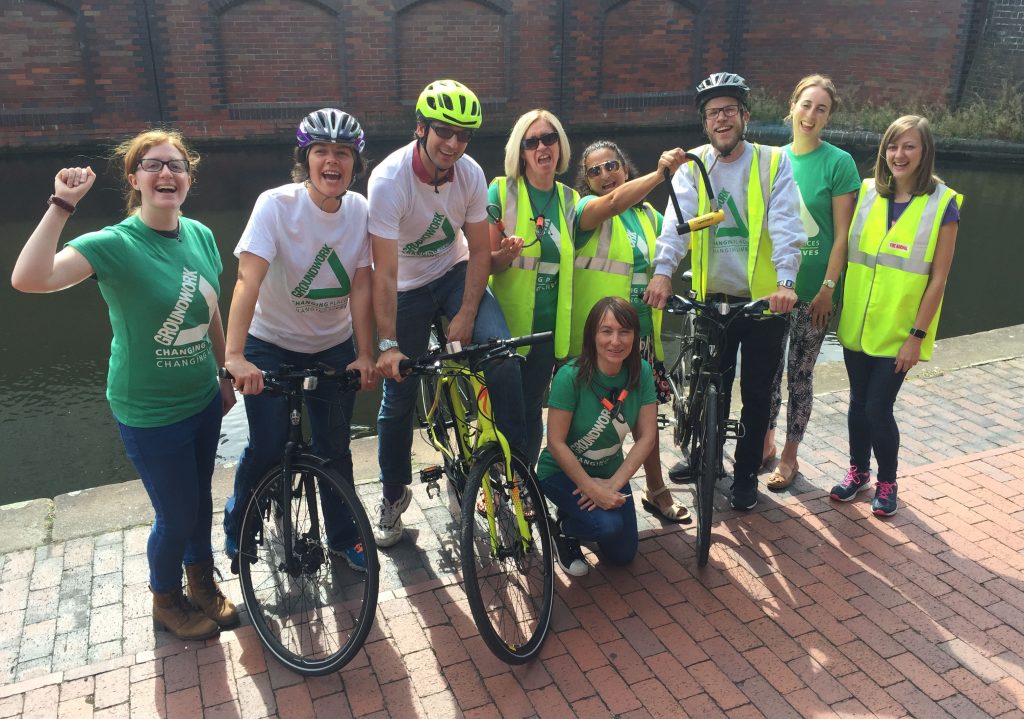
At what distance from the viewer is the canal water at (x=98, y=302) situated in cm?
592

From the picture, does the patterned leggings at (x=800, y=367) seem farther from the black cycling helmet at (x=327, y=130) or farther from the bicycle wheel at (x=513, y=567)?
the black cycling helmet at (x=327, y=130)

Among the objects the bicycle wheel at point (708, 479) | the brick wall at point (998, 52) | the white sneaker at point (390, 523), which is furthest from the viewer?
the brick wall at point (998, 52)

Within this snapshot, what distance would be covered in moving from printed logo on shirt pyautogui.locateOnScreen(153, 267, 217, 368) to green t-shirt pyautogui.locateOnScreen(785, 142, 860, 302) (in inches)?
113

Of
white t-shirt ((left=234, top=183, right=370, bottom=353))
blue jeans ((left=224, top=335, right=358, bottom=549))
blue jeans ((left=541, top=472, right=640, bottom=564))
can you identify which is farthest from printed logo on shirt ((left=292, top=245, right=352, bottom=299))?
blue jeans ((left=541, top=472, right=640, bottom=564))

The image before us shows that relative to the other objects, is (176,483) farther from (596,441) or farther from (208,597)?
(596,441)

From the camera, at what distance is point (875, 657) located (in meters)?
3.37

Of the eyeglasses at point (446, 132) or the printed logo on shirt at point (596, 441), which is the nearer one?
the eyeglasses at point (446, 132)

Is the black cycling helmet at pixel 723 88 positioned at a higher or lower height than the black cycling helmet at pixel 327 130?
higher

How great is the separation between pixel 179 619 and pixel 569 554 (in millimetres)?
1662

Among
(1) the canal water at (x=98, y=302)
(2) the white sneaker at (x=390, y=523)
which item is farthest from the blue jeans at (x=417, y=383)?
(1) the canal water at (x=98, y=302)

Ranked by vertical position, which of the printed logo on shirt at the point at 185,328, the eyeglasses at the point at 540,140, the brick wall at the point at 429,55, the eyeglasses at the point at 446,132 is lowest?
the printed logo on shirt at the point at 185,328

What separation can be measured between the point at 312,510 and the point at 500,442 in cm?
82

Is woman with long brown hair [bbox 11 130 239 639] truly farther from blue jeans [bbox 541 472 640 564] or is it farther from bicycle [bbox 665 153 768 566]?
bicycle [bbox 665 153 768 566]

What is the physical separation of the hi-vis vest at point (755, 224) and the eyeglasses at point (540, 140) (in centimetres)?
72
